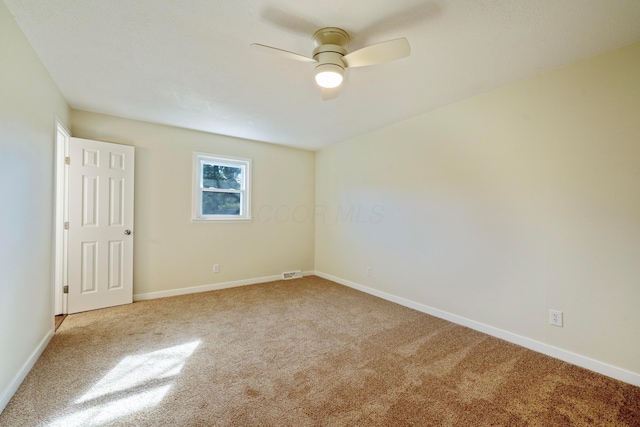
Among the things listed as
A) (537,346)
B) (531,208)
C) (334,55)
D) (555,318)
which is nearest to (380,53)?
(334,55)

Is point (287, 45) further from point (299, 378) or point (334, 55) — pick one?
point (299, 378)

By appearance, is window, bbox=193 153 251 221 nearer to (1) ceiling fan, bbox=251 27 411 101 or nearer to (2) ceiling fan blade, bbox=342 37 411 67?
(1) ceiling fan, bbox=251 27 411 101

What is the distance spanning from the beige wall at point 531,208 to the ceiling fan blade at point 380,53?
1.52 m

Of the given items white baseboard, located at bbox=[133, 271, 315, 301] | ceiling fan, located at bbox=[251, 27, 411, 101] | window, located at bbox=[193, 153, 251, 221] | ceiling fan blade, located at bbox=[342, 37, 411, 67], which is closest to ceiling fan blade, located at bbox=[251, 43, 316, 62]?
ceiling fan, located at bbox=[251, 27, 411, 101]

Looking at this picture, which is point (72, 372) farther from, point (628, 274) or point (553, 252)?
point (628, 274)

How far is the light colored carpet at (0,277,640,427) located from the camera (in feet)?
5.14

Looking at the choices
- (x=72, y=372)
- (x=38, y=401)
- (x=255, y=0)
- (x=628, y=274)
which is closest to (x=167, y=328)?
(x=72, y=372)

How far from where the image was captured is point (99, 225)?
3219 mm

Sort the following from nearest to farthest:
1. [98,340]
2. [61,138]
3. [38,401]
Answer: [38,401] → [98,340] → [61,138]

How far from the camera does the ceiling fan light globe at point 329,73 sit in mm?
1846

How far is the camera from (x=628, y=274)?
1926mm

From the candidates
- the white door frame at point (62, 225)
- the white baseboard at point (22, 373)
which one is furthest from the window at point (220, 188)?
the white baseboard at point (22, 373)

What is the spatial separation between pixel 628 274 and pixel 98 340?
4308 mm

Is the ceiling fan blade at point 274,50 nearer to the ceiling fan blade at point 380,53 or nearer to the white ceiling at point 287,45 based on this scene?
the white ceiling at point 287,45
